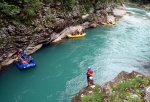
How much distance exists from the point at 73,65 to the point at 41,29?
216 inches

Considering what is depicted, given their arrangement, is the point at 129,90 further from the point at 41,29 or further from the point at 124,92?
the point at 41,29

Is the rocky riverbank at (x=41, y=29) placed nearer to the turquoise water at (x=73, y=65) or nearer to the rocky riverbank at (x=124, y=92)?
the turquoise water at (x=73, y=65)

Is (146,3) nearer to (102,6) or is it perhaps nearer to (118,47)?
(102,6)

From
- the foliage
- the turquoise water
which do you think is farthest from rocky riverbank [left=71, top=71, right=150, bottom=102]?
the turquoise water

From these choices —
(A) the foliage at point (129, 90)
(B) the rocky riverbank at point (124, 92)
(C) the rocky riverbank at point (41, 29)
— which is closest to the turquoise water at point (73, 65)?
(C) the rocky riverbank at point (41, 29)

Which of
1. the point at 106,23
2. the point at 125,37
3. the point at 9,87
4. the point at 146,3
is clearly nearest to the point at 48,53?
the point at 9,87

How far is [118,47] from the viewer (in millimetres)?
26891

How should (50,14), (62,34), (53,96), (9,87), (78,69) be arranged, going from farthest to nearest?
1. (62,34)
2. (50,14)
3. (78,69)
4. (9,87)
5. (53,96)

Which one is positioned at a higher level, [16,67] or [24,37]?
[24,37]

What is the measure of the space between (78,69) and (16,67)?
5.59m

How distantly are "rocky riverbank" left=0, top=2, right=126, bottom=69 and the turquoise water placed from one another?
1.05 meters

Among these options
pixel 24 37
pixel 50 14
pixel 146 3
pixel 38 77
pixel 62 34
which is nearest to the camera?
pixel 38 77

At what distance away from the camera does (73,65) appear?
70.6ft

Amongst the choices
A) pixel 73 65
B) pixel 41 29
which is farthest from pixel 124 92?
pixel 41 29
